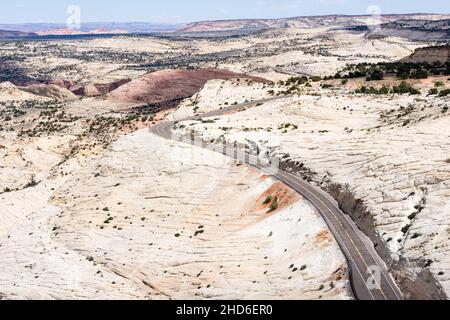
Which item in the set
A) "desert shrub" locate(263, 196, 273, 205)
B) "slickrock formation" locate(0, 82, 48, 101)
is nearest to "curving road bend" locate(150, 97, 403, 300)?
"desert shrub" locate(263, 196, 273, 205)

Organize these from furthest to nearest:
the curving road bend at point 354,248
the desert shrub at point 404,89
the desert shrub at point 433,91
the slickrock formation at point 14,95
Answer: the slickrock formation at point 14,95 < the desert shrub at point 404,89 < the desert shrub at point 433,91 < the curving road bend at point 354,248

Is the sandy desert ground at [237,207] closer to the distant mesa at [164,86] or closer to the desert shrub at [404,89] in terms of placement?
the desert shrub at [404,89]

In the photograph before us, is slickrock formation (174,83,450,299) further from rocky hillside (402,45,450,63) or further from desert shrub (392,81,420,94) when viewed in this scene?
rocky hillside (402,45,450,63)

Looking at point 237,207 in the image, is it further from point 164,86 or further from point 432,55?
point 164,86

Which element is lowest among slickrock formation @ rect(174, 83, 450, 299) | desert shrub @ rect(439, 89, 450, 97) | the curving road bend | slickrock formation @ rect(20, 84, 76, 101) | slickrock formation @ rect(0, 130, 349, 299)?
slickrock formation @ rect(20, 84, 76, 101)

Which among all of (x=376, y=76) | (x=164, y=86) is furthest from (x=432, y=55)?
(x=164, y=86)

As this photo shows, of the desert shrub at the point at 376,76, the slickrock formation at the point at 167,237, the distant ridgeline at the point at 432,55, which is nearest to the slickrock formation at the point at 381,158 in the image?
the slickrock formation at the point at 167,237

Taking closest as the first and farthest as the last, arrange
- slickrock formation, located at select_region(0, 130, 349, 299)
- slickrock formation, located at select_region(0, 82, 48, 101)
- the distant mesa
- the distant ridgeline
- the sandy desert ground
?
the sandy desert ground → slickrock formation, located at select_region(0, 130, 349, 299) → the distant ridgeline → the distant mesa → slickrock formation, located at select_region(0, 82, 48, 101)

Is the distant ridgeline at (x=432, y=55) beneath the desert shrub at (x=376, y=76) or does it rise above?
above

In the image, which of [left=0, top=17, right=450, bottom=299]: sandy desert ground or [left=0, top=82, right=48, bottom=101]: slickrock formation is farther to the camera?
[left=0, top=82, right=48, bottom=101]: slickrock formation
